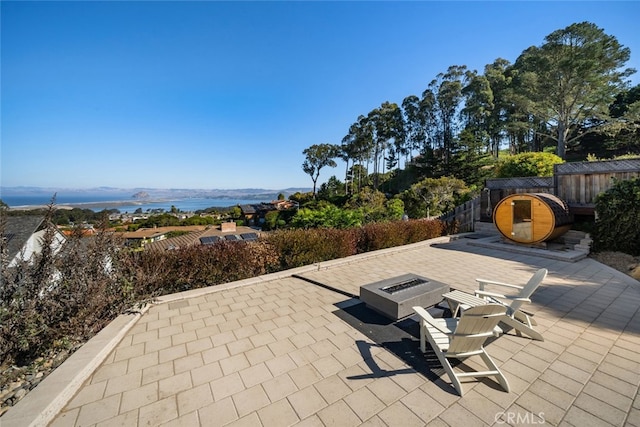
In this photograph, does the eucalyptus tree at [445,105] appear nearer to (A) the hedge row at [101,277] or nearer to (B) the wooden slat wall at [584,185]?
(B) the wooden slat wall at [584,185]

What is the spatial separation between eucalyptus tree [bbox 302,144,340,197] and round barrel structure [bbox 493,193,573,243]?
37.9 m

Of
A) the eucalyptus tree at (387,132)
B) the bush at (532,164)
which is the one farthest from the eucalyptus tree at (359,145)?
the bush at (532,164)

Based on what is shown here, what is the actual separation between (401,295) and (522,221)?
22.8 ft

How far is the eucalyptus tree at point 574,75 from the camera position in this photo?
17.2m

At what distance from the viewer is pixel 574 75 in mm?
18516

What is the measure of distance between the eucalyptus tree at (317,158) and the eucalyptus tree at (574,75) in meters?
28.2

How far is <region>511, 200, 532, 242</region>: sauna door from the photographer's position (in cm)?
792

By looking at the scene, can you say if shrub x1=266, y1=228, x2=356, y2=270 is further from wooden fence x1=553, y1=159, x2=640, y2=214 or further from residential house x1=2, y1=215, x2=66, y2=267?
wooden fence x1=553, y1=159, x2=640, y2=214

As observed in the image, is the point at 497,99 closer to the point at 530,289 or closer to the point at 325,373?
the point at 530,289

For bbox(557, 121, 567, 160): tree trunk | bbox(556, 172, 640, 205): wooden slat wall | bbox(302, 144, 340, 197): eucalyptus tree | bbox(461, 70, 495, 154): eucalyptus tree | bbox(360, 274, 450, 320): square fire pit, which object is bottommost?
bbox(360, 274, 450, 320): square fire pit

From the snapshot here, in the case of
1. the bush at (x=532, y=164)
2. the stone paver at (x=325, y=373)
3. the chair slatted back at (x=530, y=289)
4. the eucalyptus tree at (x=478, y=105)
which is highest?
the eucalyptus tree at (x=478, y=105)

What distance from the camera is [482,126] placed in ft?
101

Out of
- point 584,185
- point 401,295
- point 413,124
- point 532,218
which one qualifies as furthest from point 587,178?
point 413,124

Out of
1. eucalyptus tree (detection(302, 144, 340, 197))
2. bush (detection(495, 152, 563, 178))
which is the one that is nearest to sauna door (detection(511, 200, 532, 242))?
bush (detection(495, 152, 563, 178))
